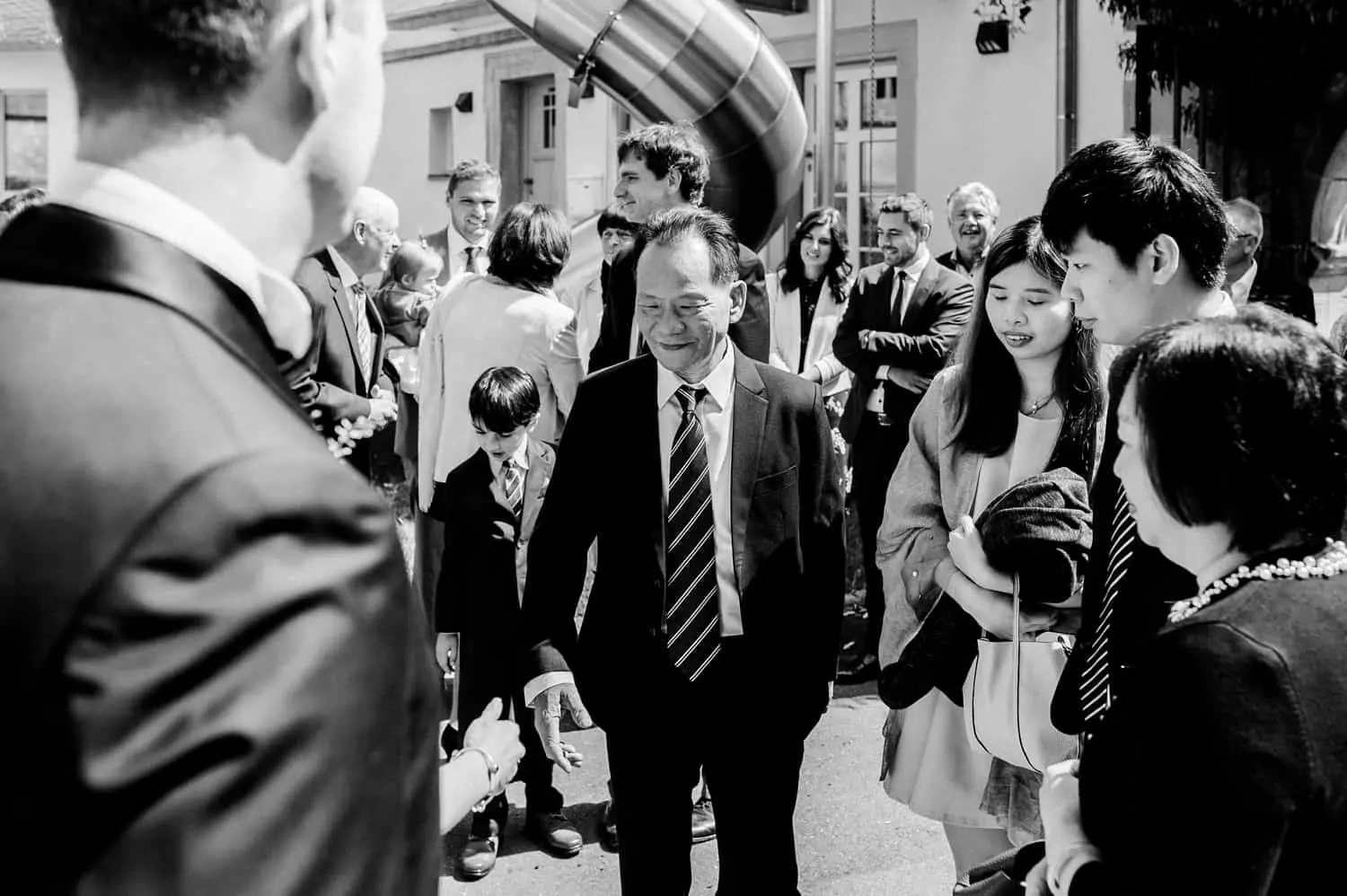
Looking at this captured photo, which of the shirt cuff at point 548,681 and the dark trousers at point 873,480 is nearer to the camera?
the shirt cuff at point 548,681

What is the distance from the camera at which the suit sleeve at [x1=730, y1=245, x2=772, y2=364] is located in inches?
177

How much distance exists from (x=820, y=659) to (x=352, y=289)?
2.58 m

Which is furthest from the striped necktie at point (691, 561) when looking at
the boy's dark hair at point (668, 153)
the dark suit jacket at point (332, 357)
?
the boy's dark hair at point (668, 153)

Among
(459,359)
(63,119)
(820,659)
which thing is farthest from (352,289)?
(63,119)

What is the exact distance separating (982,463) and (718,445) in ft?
1.89

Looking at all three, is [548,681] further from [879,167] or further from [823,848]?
[879,167]

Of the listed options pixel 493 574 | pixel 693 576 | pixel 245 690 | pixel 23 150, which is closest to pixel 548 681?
pixel 693 576

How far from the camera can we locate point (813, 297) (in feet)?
23.9

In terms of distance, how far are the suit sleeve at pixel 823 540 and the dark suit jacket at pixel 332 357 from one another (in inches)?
57.4

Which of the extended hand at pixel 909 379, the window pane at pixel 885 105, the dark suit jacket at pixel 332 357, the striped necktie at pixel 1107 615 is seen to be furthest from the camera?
the window pane at pixel 885 105

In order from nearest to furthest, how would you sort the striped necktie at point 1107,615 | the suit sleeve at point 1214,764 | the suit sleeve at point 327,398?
1. the suit sleeve at point 1214,764
2. the striped necktie at point 1107,615
3. the suit sleeve at point 327,398

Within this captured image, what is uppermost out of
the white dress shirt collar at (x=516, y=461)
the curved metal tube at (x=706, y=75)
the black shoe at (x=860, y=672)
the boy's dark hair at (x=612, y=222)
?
the curved metal tube at (x=706, y=75)

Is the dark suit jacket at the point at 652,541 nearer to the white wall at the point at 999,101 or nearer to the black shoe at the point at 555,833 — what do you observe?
the black shoe at the point at 555,833

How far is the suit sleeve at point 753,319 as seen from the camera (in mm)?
4508
